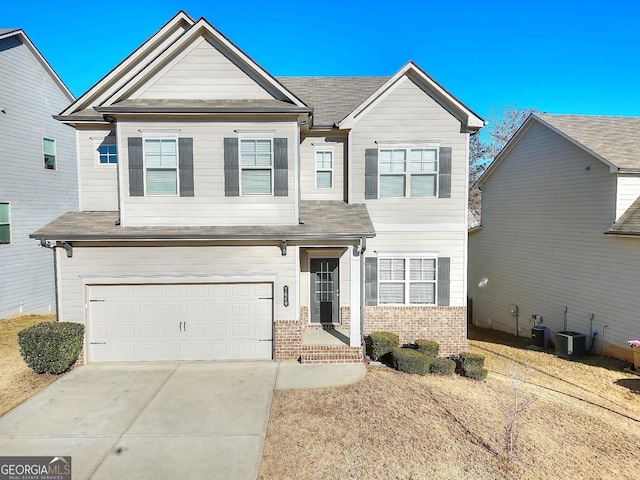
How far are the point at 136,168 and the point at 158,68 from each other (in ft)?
9.13

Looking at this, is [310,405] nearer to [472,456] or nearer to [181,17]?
[472,456]

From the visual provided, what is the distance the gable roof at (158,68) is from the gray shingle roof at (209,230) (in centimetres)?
293

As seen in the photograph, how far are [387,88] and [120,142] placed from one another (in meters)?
7.63

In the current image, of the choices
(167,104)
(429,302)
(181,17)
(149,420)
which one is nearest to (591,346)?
(429,302)

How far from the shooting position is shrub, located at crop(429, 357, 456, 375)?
10119 mm

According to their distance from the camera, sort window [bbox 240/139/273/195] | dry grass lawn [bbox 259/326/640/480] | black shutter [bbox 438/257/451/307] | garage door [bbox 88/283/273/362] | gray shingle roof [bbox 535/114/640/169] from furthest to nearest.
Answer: gray shingle roof [bbox 535/114/640/169] → black shutter [bbox 438/257/451/307] → window [bbox 240/139/273/195] → garage door [bbox 88/283/273/362] → dry grass lawn [bbox 259/326/640/480]

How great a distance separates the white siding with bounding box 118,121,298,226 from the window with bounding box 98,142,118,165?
62.4 inches

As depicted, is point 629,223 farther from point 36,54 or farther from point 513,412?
point 36,54

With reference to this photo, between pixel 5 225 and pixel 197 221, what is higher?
pixel 197 221

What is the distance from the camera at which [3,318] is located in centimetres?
1567

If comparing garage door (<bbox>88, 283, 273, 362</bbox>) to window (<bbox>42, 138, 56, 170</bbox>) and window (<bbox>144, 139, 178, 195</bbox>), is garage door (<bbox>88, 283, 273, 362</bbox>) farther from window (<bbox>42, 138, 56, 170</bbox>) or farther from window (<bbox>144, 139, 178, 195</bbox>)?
window (<bbox>42, 138, 56, 170</bbox>)

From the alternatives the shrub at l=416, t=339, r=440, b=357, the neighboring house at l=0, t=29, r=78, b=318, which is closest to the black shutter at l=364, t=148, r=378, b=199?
the shrub at l=416, t=339, r=440, b=357

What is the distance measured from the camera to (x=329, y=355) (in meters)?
10.1

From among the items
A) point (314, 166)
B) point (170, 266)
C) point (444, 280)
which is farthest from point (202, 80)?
point (444, 280)
